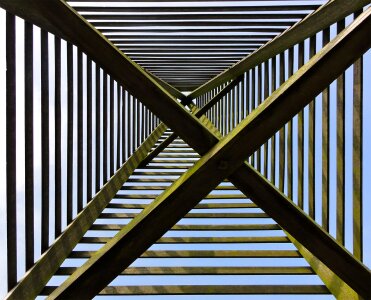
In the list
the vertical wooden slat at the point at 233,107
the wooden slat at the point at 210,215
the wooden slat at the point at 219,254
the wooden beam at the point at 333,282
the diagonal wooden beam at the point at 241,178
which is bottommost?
the wooden beam at the point at 333,282

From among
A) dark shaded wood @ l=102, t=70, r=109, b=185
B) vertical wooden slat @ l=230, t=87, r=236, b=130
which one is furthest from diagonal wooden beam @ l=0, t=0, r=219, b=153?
vertical wooden slat @ l=230, t=87, r=236, b=130

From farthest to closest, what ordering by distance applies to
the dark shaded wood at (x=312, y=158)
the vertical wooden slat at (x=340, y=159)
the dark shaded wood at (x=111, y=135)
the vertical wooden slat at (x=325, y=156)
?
the dark shaded wood at (x=111, y=135)
the dark shaded wood at (x=312, y=158)
the vertical wooden slat at (x=325, y=156)
the vertical wooden slat at (x=340, y=159)

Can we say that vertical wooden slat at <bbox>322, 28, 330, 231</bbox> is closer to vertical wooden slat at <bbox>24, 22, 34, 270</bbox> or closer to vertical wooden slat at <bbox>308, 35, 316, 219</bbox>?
Answer: vertical wooden slat at <bbox>308, 35, 316, 219</bbox>

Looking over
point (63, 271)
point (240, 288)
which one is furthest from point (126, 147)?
point (240, 288)

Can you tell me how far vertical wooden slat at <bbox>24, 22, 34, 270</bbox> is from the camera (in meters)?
2.84

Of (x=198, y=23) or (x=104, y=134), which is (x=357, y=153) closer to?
(x=198, y=23)

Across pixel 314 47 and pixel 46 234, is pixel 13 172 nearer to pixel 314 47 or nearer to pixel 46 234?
pixel 46 234

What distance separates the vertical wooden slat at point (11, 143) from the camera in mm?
2666

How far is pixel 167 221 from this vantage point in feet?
6.79

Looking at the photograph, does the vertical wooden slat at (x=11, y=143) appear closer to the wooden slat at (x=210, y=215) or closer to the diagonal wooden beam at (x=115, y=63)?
the diagonal wooden beam at (x=115, y=63)

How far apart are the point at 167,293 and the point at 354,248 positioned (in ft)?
5.09

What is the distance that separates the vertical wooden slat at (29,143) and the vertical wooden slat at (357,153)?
8.31 feet

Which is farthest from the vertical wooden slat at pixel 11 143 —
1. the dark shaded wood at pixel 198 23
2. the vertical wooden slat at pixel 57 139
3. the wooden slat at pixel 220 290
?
the dark shaded wood at pixel 198 23

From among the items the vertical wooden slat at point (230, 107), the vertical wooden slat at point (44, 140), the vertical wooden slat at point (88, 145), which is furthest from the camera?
the vertical wooden slat at point (230, 107)
